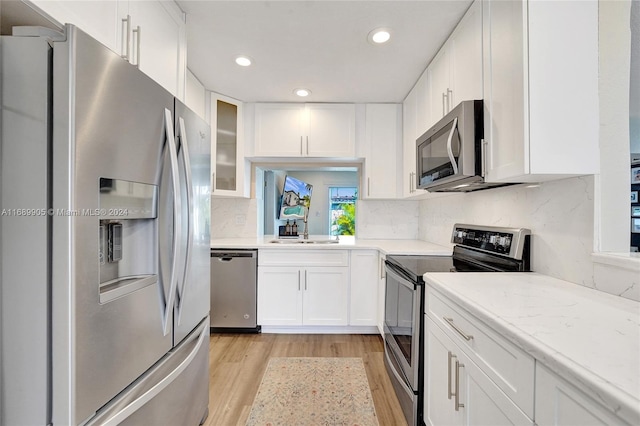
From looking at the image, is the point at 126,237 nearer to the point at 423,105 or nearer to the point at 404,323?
the point at 404,323

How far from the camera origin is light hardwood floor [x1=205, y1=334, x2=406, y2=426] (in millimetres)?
1619

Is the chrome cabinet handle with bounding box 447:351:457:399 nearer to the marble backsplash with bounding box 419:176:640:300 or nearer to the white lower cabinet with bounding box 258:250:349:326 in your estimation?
the marble backsplash with bounding box 419:176:640:300

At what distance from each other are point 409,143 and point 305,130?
1.04 meters

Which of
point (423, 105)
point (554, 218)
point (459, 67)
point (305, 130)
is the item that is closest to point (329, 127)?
point (305, 130)

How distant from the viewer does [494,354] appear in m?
0.82

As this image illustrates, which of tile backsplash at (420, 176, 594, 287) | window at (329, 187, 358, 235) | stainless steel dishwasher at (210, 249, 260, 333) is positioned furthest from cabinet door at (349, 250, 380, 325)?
window at (329, 187, 358, 235)

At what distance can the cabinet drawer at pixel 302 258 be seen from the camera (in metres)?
A: 2.63

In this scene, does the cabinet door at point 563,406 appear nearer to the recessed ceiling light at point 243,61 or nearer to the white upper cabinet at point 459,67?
the white upper cabinet at point 459,67

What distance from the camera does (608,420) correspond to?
49 centimetres

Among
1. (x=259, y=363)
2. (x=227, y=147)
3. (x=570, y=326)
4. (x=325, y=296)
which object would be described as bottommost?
(x=259, y=363)

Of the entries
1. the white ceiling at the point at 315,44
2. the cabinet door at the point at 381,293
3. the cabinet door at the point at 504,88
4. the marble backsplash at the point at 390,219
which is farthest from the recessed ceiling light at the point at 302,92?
the cabinet door at the point at 381,293

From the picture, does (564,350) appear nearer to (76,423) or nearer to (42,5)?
(76,423)

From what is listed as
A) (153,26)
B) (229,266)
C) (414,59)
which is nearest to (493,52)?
(414,59)

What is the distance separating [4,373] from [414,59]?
254 centimetres
